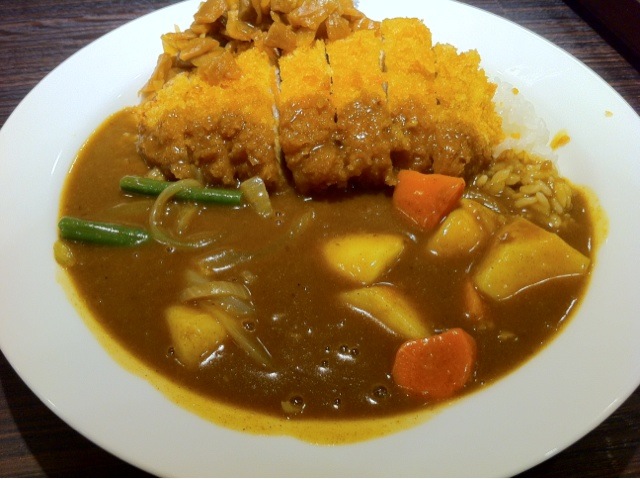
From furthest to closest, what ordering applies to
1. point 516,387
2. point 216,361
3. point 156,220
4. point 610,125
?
point 610,125
point 156,220
point 216,361
point 516,387

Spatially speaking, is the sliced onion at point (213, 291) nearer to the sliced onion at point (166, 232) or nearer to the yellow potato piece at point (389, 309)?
the sliced onion at point (166, 232)

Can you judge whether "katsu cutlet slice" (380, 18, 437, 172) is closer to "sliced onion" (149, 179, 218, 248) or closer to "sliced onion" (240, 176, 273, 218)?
"sliced onion" (240, 176, 273, 218)

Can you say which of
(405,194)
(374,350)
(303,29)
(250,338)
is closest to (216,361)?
(250,338)

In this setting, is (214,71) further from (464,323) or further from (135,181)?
(464,323)

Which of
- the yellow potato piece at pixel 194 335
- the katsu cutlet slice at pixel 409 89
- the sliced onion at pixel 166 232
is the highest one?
the katsu cutlet slice at pixel 409 89

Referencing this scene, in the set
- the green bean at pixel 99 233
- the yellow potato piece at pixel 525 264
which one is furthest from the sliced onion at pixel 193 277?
the yellow potato piece at pixel 525 264

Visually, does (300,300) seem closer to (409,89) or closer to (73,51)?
(409,89)
